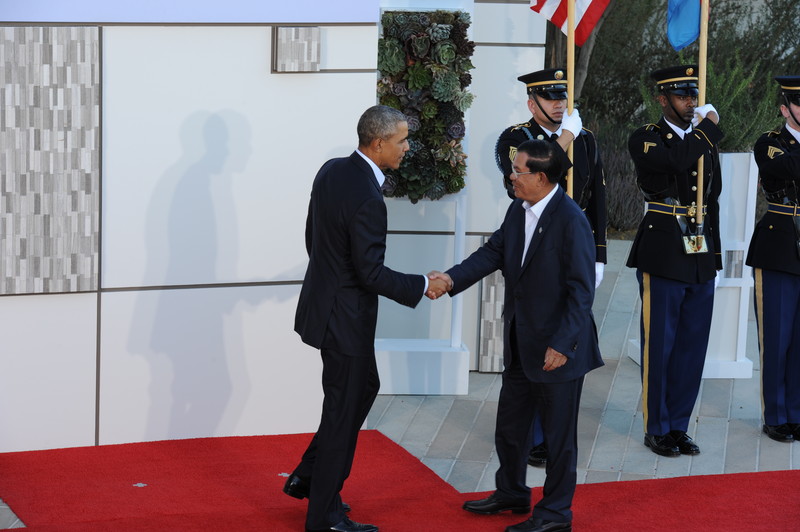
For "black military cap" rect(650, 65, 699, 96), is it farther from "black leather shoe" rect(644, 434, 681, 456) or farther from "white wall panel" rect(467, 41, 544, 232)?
"black leather shoe" rect(644, 434, 681, 456)

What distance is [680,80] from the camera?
558cm

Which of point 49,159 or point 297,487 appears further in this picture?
point 49,159

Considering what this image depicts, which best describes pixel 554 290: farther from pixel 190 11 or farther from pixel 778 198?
pixel 190 11

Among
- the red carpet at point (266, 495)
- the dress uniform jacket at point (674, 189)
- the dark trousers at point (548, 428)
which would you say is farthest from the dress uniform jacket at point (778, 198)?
the dark trousers at point (548, 428)

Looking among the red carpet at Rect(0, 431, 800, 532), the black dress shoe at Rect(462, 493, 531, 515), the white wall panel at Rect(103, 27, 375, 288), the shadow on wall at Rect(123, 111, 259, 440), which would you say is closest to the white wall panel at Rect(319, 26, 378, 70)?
the white wall panel at Rect(103, 27, 375, 288)

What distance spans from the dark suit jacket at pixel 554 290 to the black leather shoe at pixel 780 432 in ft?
5.77

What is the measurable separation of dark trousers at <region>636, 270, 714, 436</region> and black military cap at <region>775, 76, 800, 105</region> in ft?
3.20

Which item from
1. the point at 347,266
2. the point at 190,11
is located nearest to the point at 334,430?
the point at 347,266

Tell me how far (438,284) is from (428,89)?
1980 millimetres

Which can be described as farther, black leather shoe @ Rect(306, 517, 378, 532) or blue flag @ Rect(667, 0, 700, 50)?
blue flag @ Rect(667, 0, 700, 50)

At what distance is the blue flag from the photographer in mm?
5811

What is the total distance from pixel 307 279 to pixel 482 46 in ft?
9.21

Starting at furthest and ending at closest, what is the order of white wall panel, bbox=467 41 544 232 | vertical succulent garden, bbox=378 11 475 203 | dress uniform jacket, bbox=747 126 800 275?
1. white wall panel, bbox=467 41 544 232
2. vertical succulent garden, bbox=378 11 475 203
3. dress uniform jacket, bbox=747 126 800 275

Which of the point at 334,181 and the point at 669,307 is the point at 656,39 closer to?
the point at 669,307
